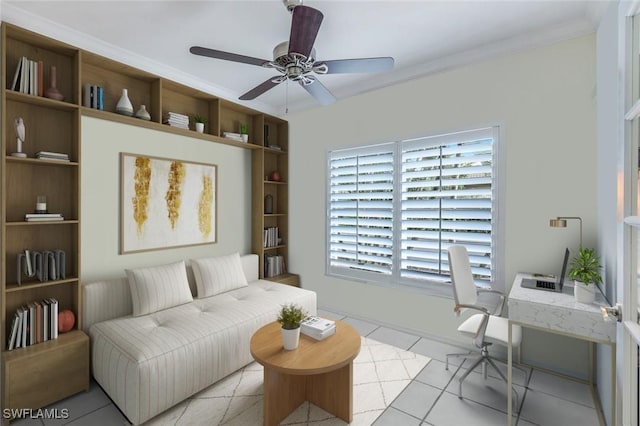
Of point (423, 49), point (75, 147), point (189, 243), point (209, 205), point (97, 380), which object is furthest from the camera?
point (209, 205)

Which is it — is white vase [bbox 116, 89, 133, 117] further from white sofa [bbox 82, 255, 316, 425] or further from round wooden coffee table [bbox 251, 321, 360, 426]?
round wooden coffee table [bbox 251, 321, 360, 426]

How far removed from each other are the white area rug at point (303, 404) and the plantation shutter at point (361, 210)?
3.65 ft

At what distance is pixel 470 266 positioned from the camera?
2.76 meters

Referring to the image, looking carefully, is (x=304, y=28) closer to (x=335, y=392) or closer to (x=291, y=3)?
(x=291, y=3)

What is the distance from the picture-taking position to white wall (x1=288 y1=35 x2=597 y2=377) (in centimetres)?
234

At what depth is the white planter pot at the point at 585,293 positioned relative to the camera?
5.74 ft

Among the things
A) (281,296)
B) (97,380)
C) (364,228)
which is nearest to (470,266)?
(364,228)

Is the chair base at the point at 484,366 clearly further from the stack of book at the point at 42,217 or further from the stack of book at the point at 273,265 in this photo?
the stack of book at the point at 42,217

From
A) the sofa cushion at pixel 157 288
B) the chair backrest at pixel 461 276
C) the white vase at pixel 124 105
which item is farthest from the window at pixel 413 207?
the white vase at pixel 124 105

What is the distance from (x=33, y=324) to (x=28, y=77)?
1.82m

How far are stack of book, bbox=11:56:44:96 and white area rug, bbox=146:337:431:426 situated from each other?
255 cm

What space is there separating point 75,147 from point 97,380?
1.86 m

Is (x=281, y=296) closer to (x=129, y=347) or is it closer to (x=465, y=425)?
(x=129, y=347)

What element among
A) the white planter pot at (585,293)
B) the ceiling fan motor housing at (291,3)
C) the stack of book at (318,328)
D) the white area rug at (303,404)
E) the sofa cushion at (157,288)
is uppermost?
the ceiling fan motor housing at (291,3)
